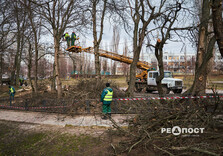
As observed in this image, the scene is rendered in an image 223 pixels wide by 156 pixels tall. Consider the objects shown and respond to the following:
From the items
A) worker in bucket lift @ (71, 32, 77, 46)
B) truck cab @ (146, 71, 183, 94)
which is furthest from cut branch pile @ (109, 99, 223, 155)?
truck cab @ (146, 71, 183, 94)

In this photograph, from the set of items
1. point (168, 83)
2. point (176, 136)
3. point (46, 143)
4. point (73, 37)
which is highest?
point (73, 37)

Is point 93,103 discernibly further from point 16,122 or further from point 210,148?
point 210,148

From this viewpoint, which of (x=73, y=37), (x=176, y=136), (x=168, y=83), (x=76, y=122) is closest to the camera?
(x=176, y=136)

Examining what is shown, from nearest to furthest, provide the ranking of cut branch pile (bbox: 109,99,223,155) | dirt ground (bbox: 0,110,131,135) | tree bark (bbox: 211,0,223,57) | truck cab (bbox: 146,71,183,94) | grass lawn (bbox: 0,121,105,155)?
tree bark (bbox: 211,0,223,57), cut branch pile (bbox: 109,99,223,155), grass lawn (bbox: 0,121,105,155), dirt ground (bbox: 0,110,131,135), truck cab (bbox: 146,71,183,94)

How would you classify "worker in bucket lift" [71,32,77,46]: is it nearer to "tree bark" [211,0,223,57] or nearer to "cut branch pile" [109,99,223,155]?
"cut branch pile" [109,99,223,155]

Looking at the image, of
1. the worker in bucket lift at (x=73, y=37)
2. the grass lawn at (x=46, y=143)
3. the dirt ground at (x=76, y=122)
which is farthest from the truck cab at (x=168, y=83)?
the grass lawn at (x=46, y=143)

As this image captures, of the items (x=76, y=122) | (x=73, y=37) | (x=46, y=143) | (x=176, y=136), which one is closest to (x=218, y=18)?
(x=176, y=136)

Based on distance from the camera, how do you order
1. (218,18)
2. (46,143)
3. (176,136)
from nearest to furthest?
(218,18)
(176,136)
(46,143)

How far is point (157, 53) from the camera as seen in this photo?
Result: 6.51 m

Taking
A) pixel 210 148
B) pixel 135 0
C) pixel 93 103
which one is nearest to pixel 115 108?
pixel 93 103

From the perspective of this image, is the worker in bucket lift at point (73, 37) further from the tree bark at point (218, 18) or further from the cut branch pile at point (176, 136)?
the tree bark at point (218, 18)

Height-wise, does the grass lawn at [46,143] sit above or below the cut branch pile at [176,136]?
below

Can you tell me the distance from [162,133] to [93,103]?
18.6ft

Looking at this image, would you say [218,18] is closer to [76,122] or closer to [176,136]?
[176,136]
